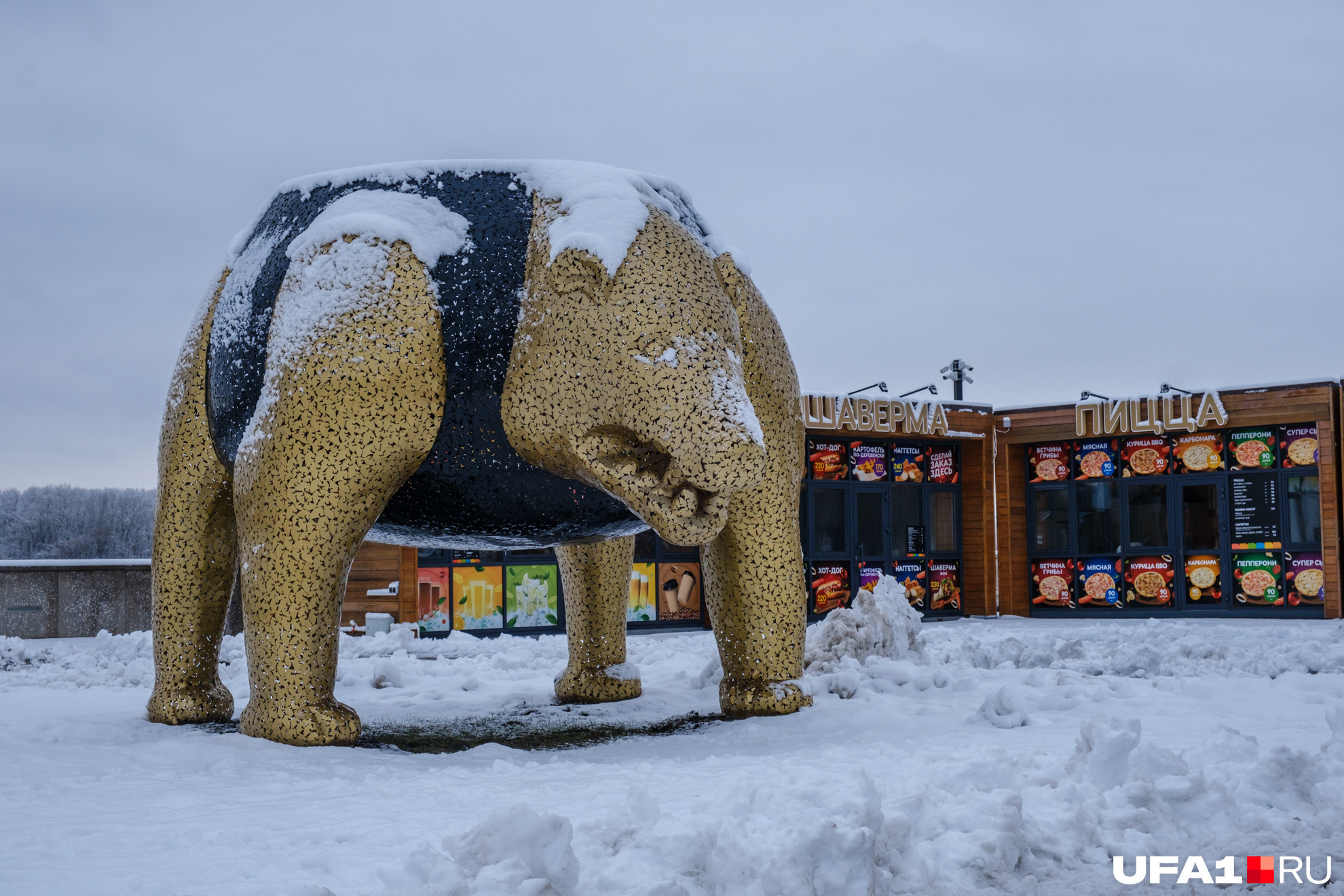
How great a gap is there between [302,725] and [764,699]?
5.71 ft

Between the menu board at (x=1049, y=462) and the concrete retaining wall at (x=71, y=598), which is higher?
the menu board at (x=1049, y=462)

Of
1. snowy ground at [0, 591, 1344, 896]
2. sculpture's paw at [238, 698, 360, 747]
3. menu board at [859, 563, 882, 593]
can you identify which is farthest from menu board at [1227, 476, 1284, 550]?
sculpture's paw at [238, 698, 360, 747]

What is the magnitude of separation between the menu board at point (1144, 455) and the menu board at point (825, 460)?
3940 mm

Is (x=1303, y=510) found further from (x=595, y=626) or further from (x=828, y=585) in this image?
(x=595, y=626)

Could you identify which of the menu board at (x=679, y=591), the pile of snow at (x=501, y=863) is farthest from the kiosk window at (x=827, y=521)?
the pile of snow at (x=501, y=863)

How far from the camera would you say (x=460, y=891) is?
81.5 inches

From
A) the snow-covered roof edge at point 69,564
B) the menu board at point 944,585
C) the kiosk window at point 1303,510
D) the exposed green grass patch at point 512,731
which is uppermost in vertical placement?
the kiosk window at point 1303,510

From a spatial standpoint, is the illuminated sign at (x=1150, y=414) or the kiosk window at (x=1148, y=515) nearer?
the illuminated sign at (x=1150, y=414)

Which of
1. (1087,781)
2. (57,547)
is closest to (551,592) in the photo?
(1087,781)

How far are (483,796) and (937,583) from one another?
1350cm

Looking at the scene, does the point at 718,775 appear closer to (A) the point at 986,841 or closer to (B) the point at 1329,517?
(A) the point at 986,841

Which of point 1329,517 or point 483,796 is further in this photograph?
point 1329,517

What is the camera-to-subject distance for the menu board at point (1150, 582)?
14945 millimetres

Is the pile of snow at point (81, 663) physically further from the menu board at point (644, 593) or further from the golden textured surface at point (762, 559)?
the menu board at point (644, 593)
